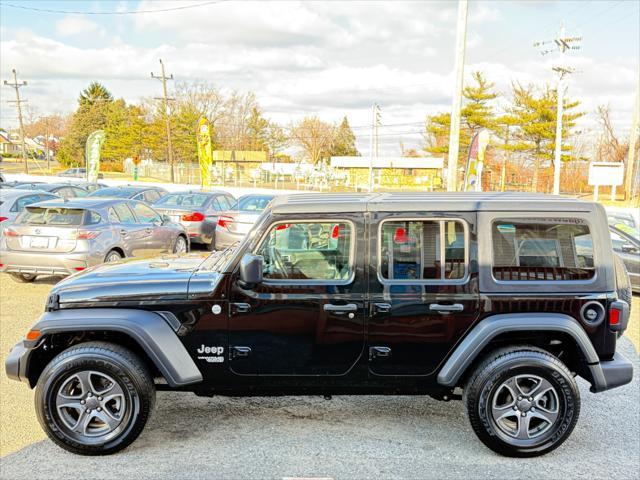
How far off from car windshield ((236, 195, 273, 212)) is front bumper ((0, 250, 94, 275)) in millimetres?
4891

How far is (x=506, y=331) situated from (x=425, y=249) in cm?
79

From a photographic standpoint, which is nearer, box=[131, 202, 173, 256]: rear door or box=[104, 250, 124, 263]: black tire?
box=[104, 250, 124, 263]: black tire

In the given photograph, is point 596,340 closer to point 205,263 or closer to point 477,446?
point 477,446

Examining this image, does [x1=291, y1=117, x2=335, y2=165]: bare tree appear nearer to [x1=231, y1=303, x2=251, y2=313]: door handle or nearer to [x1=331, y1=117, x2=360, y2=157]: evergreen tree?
[x1=331, y1=117, x2=360, y2=157]: evergreen tree

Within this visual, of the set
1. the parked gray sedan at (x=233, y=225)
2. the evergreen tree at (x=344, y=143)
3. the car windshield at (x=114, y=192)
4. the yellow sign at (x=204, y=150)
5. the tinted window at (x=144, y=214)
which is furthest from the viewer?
the evergreen tree at (x=344, y=143)

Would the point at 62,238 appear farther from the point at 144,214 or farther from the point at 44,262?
the point at 144,214

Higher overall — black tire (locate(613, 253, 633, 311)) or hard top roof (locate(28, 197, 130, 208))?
hard top roof (locate(28, 197, 130, 208))

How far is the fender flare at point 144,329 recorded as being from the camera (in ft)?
12.7

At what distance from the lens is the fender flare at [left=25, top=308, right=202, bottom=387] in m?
3.87

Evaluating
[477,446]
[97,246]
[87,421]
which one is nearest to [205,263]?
[87,421]

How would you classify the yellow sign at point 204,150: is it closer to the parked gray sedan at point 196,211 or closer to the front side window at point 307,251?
the parked gray sedan at point 196,211

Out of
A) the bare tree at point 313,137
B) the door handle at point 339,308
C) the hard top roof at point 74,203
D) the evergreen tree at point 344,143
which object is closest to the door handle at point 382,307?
the door handle at point 339,308

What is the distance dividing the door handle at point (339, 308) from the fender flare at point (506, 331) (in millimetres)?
782

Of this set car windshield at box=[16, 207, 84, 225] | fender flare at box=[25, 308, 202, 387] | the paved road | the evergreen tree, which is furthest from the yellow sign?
the evergreen tree
